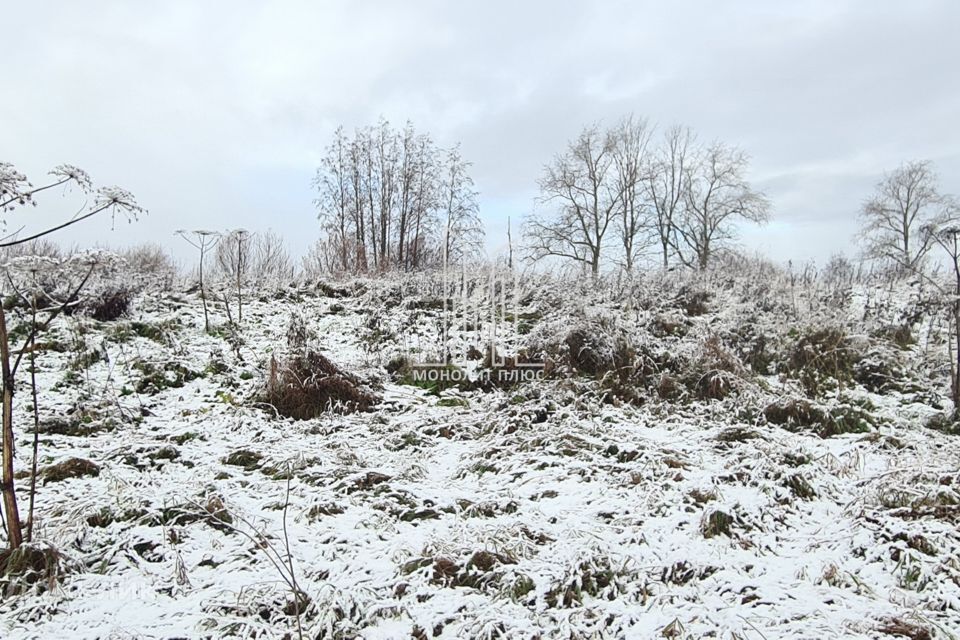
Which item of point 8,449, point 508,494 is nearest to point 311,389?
point 508,494

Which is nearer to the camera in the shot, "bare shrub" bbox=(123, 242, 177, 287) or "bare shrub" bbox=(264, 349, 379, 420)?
"bare shrub" bbox=(264, 349, 379, 420)

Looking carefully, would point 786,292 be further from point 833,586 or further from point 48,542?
point 48,542

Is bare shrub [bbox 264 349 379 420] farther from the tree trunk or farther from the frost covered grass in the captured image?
the tree trunk

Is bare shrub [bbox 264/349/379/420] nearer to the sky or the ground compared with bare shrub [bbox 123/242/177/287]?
nearer to the ground

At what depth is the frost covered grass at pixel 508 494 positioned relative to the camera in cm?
235

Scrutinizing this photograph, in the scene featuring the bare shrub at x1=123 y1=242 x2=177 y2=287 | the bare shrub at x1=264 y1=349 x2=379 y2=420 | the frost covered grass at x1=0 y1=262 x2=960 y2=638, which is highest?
the bare shrub at x1=123 y1=242 x2=177 y2=287

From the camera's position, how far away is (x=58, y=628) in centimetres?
220

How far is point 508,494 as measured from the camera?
3600 millimetres

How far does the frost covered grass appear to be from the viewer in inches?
92.5

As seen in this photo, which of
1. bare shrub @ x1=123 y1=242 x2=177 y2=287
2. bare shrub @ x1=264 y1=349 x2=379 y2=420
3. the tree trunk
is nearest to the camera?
the tree trunk

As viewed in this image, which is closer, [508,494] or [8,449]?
[8,449]

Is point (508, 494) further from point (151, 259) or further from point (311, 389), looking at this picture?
point (151, 259)

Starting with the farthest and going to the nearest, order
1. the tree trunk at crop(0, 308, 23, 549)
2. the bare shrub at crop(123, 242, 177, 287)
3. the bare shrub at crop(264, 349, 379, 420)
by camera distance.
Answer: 1. the bare shrub at crop(123, 242, 177, 287)
2. the bare shrub at crop(264, 349, 379, 420)
3. the tree trunk at crop(0, 308, 23, 549)

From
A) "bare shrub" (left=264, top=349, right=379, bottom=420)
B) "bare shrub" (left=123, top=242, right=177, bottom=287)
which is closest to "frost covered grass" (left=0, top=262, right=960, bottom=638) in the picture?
"bare shrub" (left=264, top=349, right=379, bottom=420)
